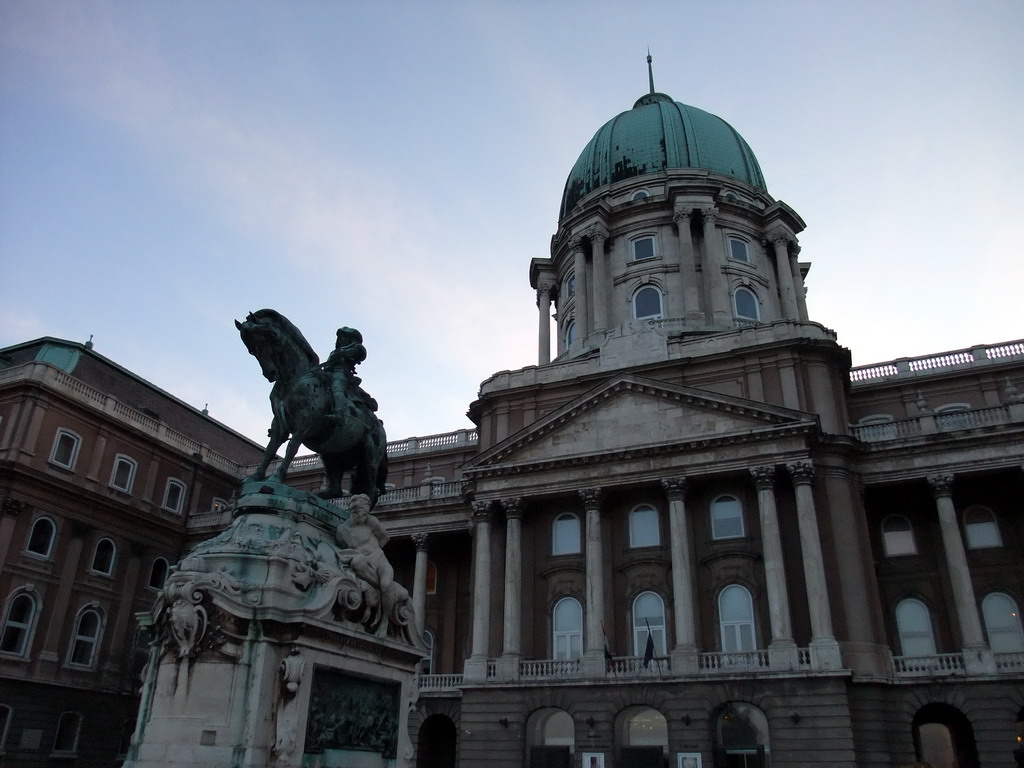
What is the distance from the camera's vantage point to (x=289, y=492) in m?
8.64

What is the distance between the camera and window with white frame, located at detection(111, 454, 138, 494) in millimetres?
42469

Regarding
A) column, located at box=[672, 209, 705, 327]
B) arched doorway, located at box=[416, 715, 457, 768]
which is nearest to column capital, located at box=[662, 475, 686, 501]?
arched doorway, located at box=[416, 715, 457, 768]

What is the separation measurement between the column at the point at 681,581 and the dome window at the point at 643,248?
2109cm

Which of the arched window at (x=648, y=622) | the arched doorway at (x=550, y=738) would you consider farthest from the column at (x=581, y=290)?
the arched doorway at (x=550, y=738)

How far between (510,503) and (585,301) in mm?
18117

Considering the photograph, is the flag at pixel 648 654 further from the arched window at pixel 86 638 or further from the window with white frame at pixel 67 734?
the arched window at pixel 86 638

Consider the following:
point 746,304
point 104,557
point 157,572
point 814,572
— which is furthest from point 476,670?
point 746,304

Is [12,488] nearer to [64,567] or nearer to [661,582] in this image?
[64,567]

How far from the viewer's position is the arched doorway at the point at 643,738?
96.9ft

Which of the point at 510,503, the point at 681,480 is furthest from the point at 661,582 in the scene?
the point at 510,503

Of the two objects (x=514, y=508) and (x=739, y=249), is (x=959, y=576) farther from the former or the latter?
(x=739, y=249)

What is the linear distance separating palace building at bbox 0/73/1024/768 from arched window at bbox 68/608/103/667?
0.48 ft

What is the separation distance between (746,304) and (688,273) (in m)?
4.13

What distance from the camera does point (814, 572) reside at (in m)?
29.9
